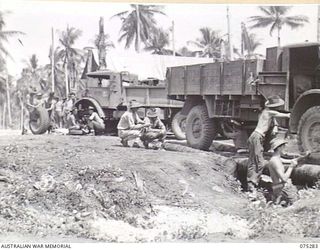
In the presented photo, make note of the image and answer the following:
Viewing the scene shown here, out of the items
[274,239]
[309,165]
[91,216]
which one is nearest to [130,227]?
[91,216]

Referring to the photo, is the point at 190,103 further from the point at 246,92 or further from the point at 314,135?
the point at 314,135

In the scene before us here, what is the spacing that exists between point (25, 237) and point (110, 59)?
2805 mm

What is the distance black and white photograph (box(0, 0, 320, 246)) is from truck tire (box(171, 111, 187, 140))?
446 mm

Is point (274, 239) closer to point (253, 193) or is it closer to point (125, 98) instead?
point (253, 193)

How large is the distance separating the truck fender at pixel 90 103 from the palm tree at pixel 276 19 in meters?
2.48

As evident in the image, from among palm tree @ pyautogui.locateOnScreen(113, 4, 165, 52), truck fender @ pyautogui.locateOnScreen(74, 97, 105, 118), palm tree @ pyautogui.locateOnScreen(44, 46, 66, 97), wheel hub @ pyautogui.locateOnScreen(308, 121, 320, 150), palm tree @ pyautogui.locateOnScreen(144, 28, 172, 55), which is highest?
palm tree @ pyautogui.locateOnScreen(113, 4, 165, 52)

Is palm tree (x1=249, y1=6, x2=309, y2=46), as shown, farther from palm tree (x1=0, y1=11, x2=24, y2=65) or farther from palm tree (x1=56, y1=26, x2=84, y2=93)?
palm tree (x1=0, y1=11, x2=24, y2=65)

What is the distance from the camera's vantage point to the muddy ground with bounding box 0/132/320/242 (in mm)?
3268

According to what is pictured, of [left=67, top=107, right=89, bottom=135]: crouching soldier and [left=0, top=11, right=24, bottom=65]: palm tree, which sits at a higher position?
[left=0, top=11, right=24, bottom=65]: palm tree

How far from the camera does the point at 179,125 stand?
216 inches

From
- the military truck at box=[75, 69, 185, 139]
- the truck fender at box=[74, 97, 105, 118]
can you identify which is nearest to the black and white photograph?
the military truck at box=[75, 69, 185, 139]

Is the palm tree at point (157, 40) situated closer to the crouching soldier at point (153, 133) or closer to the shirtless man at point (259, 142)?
the crouching soldier at point (153, 133)

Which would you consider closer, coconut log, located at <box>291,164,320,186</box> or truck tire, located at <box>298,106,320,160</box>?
coconut log, located at <box>291,164,320,186</box>

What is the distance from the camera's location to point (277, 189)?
3.67m
